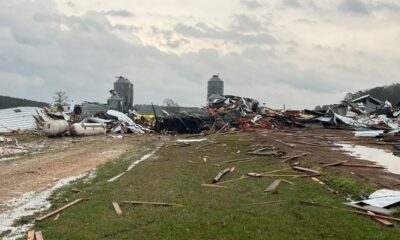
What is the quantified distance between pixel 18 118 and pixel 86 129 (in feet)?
23.1

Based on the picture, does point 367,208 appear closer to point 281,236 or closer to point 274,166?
point 281,236

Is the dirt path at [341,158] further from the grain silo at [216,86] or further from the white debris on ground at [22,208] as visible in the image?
the grain silo at [216,86]

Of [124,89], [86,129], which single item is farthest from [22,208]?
[124,89]

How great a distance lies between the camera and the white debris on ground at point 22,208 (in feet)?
29.9

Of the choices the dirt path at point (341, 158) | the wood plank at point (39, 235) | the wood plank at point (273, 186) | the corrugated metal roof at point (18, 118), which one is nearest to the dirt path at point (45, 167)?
the wood plank at point (39, 235)

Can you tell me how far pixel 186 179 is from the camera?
47.8ft

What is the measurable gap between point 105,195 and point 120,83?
1678 inches

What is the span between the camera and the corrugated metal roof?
3785cm

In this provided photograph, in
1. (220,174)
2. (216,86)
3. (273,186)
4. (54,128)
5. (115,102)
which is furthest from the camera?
(216,86)

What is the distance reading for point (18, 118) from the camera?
128 ft

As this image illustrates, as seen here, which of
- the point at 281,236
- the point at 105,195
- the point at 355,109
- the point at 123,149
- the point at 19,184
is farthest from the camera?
the point at 355,109

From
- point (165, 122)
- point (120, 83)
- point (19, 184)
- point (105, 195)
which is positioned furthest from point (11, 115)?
point (105, 195)

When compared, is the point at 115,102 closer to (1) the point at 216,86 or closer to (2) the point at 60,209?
(1) the point at 216,86

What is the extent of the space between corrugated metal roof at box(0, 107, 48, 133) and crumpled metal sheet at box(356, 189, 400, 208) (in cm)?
3160
